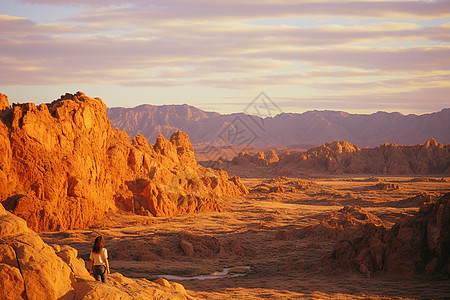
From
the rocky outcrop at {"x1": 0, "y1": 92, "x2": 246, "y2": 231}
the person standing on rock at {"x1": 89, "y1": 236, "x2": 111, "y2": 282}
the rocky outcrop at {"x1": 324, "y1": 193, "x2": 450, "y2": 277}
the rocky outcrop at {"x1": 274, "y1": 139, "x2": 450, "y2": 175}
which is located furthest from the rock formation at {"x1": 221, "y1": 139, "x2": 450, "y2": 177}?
the person standing on rock at {"x1": 89, "y1": 236, "x2": 111, "y2": 282}

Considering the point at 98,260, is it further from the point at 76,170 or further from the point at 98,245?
the point at 76,170

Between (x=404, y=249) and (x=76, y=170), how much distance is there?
15744mm

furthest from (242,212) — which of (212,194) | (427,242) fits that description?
(427,242)

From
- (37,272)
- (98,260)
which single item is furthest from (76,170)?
(37,272)

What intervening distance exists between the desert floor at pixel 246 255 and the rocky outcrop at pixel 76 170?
1199mm

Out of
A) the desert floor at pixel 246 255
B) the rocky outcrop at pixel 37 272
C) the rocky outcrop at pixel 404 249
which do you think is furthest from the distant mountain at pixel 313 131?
the rocky outcrop at pixel 37 272

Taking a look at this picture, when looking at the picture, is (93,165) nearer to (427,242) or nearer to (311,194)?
(427,242)

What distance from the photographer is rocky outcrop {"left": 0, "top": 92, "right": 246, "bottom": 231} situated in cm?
2291

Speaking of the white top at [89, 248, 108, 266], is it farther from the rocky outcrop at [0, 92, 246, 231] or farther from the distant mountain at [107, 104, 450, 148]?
the distant mountain at [107, 104, 450, 148]

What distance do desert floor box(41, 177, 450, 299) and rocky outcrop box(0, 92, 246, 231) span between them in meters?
1.20

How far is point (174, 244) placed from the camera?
2255cm

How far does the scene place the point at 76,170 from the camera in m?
24.7

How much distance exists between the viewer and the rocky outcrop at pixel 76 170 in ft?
75.2

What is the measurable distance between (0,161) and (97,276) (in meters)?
14.9
